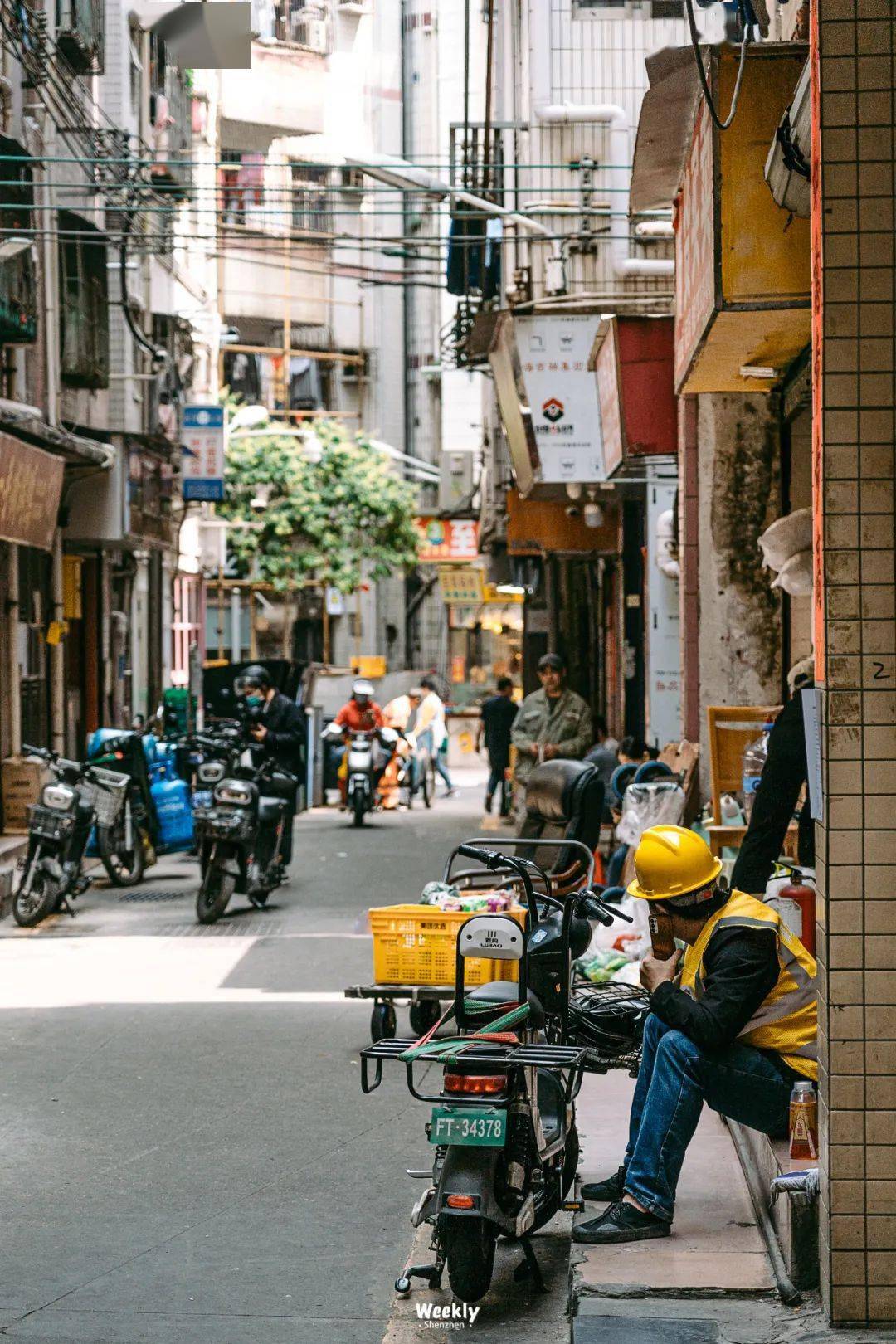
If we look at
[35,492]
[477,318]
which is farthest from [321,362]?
[35,492]

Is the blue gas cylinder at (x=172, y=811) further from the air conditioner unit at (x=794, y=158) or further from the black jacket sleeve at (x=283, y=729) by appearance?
the air conditioner unit at (x=794, y=158)

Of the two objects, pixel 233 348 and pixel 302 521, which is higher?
pixel 233 348

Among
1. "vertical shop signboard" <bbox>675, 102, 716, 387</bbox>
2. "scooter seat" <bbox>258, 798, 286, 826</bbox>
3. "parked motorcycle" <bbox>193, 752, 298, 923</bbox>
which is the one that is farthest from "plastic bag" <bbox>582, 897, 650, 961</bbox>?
"scooter seat" <bbox>258, 798, 286, 826</bbox>

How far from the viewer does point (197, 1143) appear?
7246 millimetres

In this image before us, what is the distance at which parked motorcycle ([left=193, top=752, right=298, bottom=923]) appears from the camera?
13.9 m

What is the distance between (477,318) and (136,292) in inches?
287

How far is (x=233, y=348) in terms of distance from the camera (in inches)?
1873

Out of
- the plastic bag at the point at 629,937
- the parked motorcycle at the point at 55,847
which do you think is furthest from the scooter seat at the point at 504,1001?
the parked motorcycle at the point at 55,847

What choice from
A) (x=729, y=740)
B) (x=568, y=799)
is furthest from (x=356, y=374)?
(x=568, y=799)

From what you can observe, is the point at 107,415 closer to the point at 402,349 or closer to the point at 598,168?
the point at 598,168

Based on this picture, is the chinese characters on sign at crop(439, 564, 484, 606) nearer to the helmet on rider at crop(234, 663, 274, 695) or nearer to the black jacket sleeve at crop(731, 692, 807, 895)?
the helmet on rider at crop(234, 663, 274, 695)

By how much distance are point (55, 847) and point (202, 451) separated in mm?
15074

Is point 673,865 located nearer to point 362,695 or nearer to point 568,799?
point 568,799

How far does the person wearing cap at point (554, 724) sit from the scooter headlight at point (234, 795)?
285 centimetres
